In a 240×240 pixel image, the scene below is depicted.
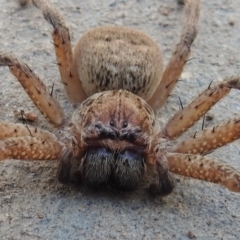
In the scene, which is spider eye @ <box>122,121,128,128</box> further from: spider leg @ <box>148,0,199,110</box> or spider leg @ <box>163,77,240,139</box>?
spider leg @ <box>148,0,199,110</box>

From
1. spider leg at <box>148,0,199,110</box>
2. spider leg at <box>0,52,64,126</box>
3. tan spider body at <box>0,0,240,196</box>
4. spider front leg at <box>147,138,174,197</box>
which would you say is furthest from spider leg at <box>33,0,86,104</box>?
spider front leg at <box>147,138,174,197</box>

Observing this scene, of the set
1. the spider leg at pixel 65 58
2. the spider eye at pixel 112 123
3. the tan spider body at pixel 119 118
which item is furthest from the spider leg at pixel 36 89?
the spider eye at pixel 112 123

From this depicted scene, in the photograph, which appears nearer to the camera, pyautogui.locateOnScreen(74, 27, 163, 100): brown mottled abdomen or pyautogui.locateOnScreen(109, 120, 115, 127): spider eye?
pyautogui.locateOnScreen(109, 120, 115, 127): spider eye

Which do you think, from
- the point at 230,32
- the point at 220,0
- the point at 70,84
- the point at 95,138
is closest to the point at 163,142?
the point at 95,138

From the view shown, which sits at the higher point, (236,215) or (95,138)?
(95,138)

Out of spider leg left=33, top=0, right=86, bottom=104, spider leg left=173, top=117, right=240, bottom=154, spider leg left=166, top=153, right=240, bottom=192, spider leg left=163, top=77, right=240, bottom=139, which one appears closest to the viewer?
spider leg left=166, top=153, right=240, bottom=192

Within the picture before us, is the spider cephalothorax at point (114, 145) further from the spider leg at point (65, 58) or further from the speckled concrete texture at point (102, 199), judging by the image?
the spider leg at point (65, 58)

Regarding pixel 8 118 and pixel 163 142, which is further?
pixel 8 118

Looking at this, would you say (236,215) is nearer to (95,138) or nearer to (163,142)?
(163,142)

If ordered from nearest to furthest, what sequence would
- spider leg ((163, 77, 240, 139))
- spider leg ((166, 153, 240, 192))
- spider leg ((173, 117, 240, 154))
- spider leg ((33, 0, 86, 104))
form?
spider leg ((166, 153, 240, 192)) < spider leg ((173, 117, 240, 154)) < spider leg ((163, 77, 240, 139)) < spider leg ((33, 0, 86, 104))
